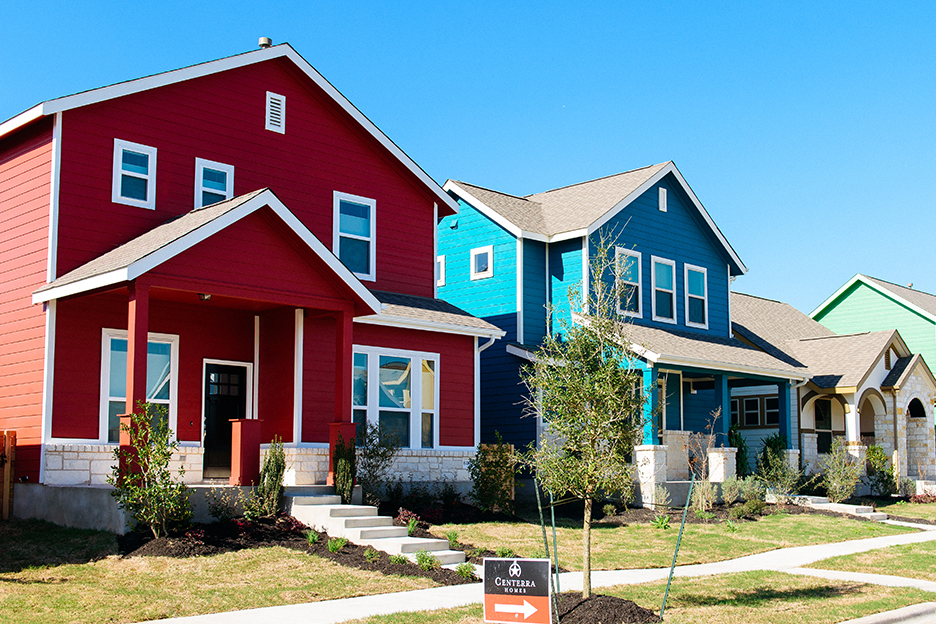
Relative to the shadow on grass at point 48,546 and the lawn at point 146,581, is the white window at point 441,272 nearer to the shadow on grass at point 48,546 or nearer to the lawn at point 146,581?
the shadow on grass at point 48,546

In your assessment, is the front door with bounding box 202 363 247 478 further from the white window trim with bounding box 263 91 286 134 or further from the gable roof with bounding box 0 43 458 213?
the gable roof with bounding box 0 43 458 213

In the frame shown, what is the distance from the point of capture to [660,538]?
17.2 metres

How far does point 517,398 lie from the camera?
24.1 meters

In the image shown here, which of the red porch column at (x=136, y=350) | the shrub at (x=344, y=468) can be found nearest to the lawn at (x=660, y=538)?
the shrub at (x=344, y=468)

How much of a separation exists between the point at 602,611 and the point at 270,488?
6678mm

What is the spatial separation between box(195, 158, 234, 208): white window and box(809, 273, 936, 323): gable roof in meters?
28.6

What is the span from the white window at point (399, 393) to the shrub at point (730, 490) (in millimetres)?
7187

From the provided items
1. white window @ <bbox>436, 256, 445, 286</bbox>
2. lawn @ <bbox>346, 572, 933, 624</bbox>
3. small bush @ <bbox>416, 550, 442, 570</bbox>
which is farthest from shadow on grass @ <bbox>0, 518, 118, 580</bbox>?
white window @ <bbox>436, 256, 445, 286</bbox>

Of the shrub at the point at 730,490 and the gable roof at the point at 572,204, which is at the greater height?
the gable roof at the point at 572,204

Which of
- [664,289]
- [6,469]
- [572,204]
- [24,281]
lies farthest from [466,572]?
[572,204]

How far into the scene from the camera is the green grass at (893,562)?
14.5m

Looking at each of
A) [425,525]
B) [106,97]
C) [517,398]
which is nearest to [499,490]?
[425,525]

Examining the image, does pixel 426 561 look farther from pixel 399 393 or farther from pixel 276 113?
pixel 276 113

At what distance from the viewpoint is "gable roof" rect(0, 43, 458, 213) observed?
639 inches
